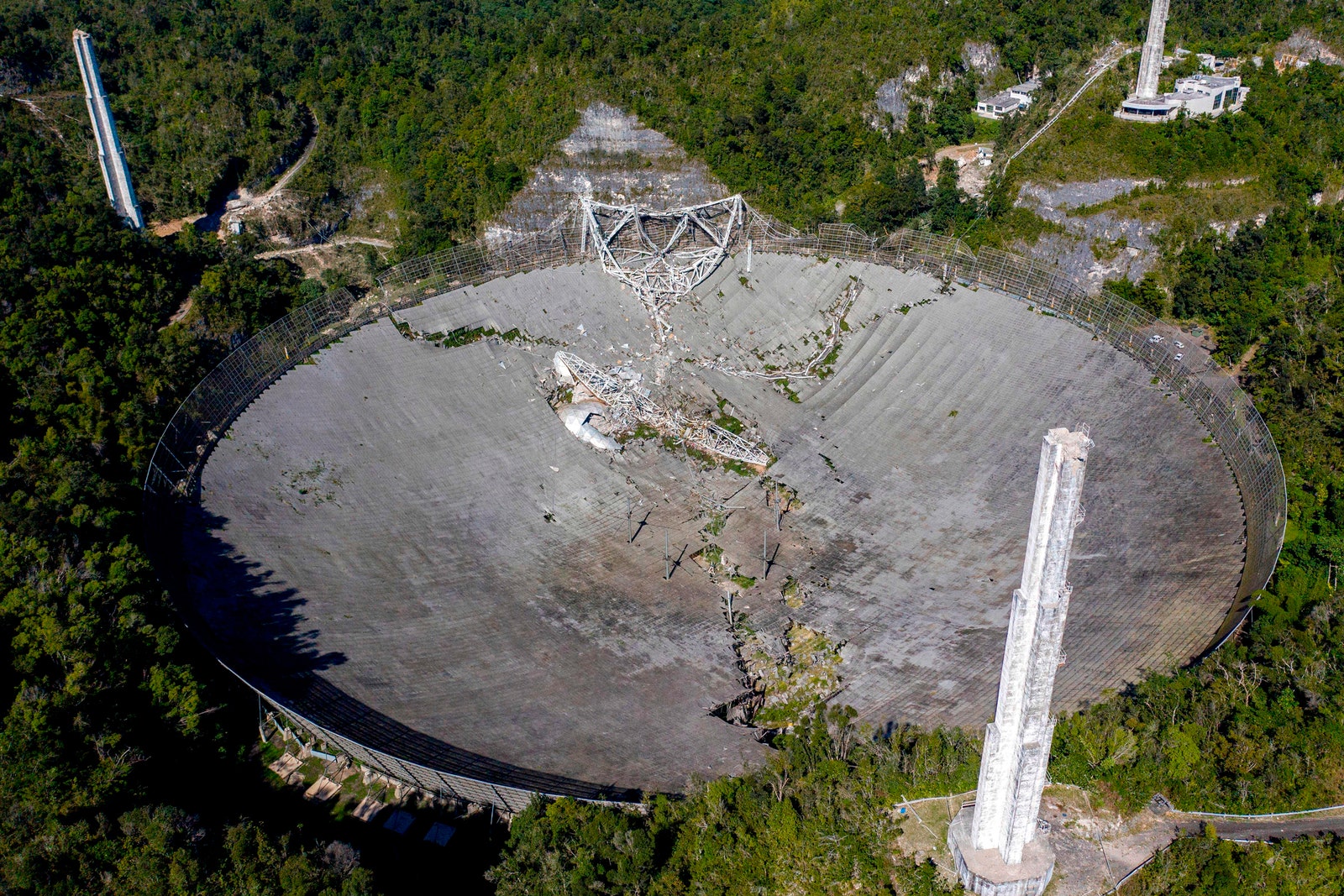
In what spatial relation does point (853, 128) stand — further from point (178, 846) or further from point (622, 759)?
point (178, 846)

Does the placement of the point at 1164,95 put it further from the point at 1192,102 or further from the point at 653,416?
the point at 653,416

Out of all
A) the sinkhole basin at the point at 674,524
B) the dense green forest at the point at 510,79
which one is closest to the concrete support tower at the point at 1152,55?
the dense green forest at the point at 510,79

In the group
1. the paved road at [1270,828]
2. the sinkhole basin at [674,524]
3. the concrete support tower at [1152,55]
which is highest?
the concrete support tower at [1152,55]

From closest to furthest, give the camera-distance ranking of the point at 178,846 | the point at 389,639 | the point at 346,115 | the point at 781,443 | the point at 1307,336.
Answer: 1. the point at 178,846
2. the point at 389,639
3. the point at 781,443
4. the point at 1307,336
5. the point at 346,115

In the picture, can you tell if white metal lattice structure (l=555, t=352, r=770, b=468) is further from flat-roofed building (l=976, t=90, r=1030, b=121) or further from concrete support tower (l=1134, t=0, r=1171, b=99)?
flat-roofed building (l=976, t=90, r=1030, b=121)

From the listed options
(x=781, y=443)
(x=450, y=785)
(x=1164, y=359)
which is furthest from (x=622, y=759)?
(x=1164, y=359)

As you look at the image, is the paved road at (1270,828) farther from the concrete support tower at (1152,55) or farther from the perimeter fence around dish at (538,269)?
the concrete support tower at (1152,55)

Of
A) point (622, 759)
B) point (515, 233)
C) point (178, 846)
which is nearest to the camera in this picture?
point (178, 846)
